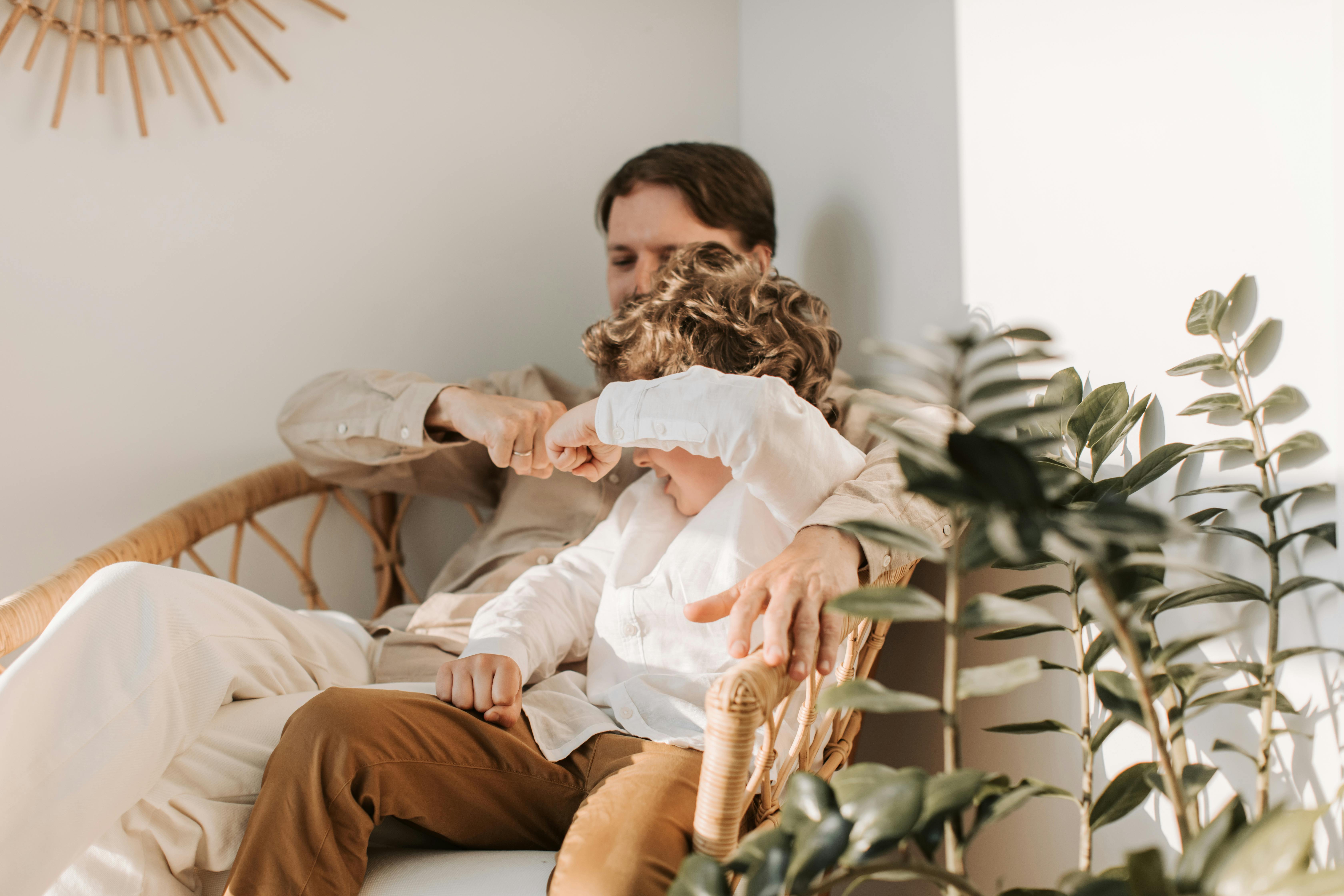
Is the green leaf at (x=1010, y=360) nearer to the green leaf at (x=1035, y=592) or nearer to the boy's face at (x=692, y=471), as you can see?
the green leaf at (x=1035, y=592)

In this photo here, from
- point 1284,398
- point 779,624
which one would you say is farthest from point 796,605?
point 1284,398

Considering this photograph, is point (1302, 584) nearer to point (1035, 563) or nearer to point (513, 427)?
point (1035, 563)

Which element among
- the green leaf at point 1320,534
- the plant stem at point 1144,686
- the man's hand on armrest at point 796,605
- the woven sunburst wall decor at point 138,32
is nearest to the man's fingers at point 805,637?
the man's hand on armrest at point 796,605

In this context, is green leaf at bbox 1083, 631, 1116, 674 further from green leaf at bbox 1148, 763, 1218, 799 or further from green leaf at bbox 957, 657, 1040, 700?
green leaf at bbox 957, 657, 1040, 700

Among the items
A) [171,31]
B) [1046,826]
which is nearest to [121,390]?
[171,31]

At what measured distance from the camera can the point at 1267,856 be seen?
380 millimetres

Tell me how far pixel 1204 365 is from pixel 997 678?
373mm

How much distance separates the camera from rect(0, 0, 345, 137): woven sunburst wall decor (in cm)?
134

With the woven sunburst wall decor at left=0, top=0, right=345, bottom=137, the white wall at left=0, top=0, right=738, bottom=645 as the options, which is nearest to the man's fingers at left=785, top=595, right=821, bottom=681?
the white wall at left=0, top=0, right=738, bottom=645

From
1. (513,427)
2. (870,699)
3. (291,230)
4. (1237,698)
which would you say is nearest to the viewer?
(870,699)

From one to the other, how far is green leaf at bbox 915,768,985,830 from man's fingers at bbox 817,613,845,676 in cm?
22

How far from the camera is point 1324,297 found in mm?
635

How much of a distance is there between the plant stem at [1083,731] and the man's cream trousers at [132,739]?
694 mm

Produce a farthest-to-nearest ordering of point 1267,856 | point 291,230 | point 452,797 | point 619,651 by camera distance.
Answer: point 291,230
point 619,651
point 452,797
point 1267,856
